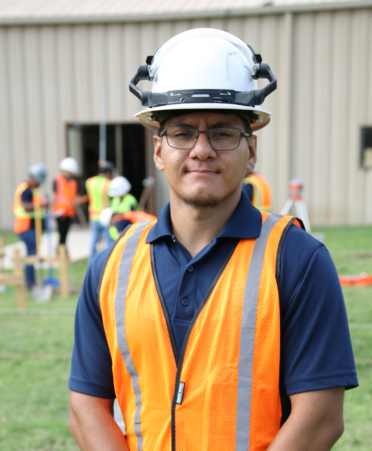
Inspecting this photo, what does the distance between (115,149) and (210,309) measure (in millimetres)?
13448

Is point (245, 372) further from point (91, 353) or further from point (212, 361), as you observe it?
point (91, 353)

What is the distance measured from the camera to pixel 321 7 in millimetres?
12438

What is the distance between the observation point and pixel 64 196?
901 cm

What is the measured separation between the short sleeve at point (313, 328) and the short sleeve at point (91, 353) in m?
0.59

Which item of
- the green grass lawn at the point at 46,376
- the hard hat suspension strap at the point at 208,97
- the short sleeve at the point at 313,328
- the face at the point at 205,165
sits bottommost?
the green grass lawn at the point at 46,376

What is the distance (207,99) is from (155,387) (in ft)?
2.97

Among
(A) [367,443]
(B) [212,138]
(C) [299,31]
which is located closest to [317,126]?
(C) [299,31]

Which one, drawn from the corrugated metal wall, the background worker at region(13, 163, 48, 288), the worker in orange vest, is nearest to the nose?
the background worker at region(13, 163, 48, 288)

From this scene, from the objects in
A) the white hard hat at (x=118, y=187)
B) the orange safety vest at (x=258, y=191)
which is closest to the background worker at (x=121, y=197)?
the white hard hat at (x=118, y=187)

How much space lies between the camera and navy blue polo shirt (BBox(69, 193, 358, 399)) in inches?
51.3

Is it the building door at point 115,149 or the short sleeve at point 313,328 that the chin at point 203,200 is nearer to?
the short sleeve at point 313,328

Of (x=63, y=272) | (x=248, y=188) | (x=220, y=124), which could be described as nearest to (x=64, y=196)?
(x=63, y=272)

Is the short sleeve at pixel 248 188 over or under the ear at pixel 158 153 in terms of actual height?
under

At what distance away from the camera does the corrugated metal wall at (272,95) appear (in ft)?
41.8
